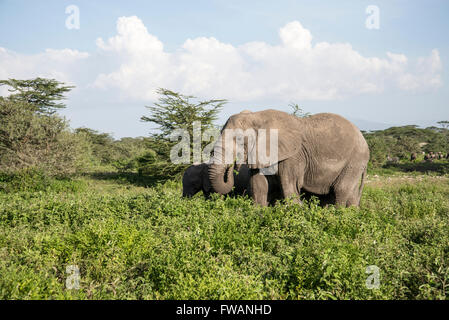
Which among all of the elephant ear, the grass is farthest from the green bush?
the elephant ear

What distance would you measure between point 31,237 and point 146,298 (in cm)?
273

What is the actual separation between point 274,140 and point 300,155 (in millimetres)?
722

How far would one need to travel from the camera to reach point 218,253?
189 inches

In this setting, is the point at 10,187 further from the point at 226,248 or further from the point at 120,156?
the point at 120,156

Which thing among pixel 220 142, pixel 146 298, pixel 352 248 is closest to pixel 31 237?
pixel 146 298

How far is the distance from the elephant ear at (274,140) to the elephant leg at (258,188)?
12.7 inches

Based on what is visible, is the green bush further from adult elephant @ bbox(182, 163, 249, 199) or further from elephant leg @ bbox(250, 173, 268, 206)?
elephant leg @ bbox(250, 173, 268, 206)

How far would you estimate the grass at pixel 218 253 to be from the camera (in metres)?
3.66

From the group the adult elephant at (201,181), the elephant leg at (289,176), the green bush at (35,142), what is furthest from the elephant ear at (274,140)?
the green bush at (35,142)

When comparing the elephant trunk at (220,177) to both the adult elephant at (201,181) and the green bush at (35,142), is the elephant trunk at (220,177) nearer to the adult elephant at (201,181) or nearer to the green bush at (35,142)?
the adult elephant at (201,181)

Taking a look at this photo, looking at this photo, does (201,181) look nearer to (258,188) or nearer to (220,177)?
(220,177)

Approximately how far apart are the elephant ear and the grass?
1.05m

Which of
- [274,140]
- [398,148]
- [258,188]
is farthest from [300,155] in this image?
[398,148]
